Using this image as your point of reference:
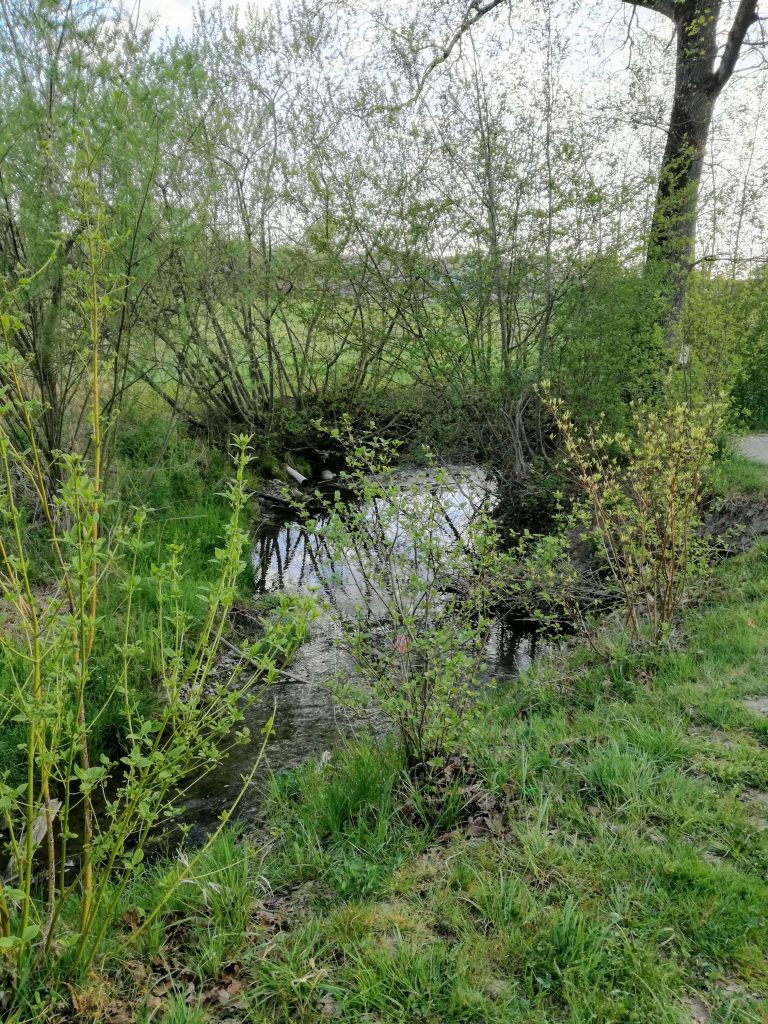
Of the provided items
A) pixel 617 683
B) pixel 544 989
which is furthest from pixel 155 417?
pixel 544 989

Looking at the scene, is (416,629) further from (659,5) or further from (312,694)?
(659,5)

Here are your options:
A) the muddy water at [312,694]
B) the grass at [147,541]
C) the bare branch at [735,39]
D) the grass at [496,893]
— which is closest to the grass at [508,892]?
the grass at [496,893]

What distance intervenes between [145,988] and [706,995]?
1770 mm

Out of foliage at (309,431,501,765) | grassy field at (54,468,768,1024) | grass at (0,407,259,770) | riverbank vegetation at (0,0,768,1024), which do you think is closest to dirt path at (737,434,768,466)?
riverbank vegetation at (0,0,768,1024)

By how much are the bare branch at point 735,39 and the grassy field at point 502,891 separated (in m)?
8.07

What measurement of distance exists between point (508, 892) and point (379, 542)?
1.68 metres

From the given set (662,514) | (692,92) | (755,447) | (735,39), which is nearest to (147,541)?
(662,514)

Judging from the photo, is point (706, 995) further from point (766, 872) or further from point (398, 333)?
point (398, 333)

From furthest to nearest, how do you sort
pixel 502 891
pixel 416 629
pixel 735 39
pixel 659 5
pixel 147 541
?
pixel 659 5, pixel 735 39, pixel 147 541, pixel 416 629, pixel 502 891

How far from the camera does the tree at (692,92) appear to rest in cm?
775

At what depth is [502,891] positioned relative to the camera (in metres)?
2.39

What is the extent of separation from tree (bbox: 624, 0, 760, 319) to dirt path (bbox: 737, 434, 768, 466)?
1.96 m

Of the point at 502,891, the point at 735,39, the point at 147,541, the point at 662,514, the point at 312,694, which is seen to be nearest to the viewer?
the point at 502,891

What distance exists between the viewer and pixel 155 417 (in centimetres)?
824
